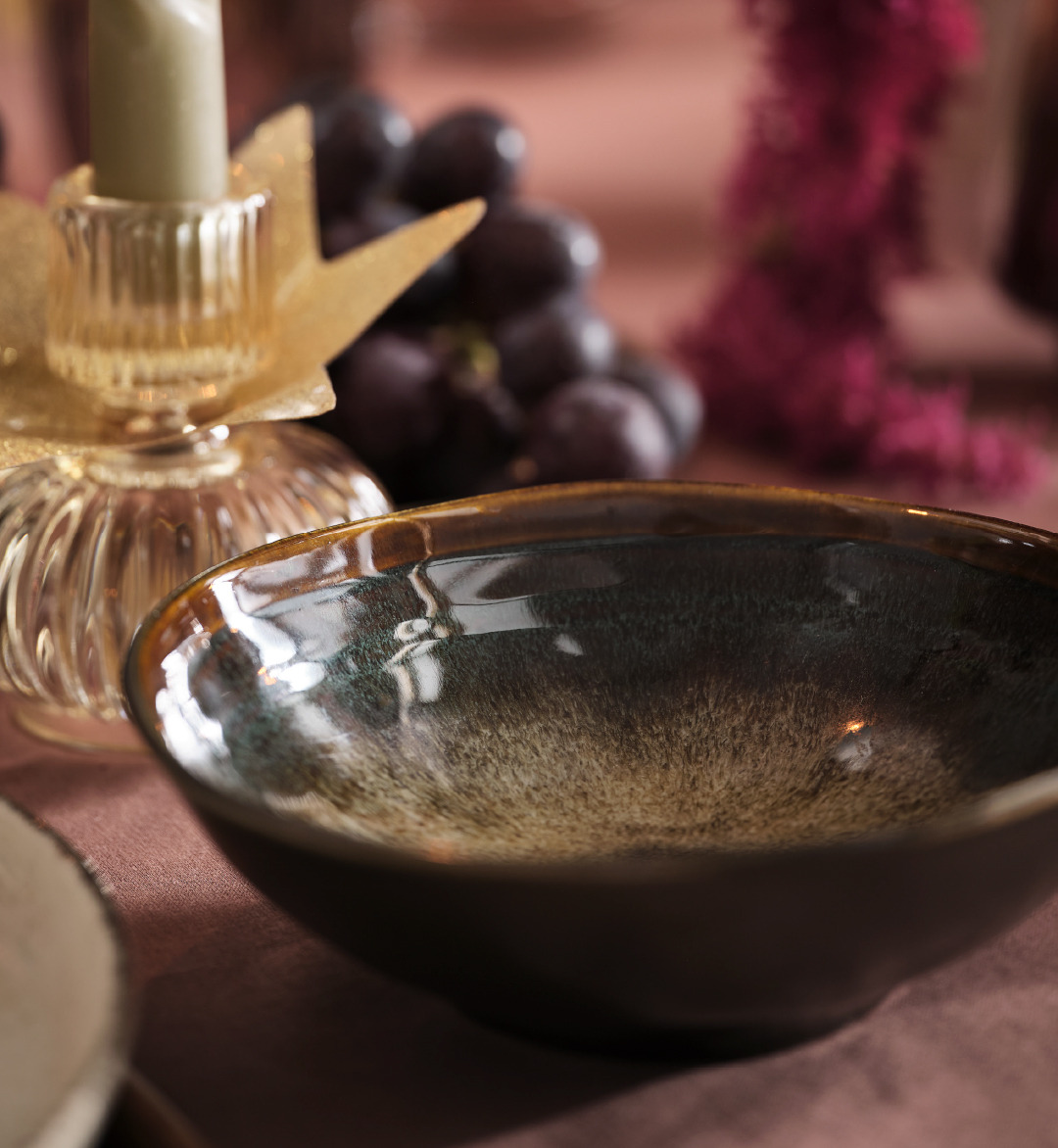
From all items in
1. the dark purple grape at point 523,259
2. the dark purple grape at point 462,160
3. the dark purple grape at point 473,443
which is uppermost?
the dark purple grape at point 462,160

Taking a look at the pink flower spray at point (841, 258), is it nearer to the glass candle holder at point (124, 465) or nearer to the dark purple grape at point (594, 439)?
the dark purple grape at point (594, 439)

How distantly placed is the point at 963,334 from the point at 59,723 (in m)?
0.47

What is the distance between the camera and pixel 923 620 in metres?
0.25

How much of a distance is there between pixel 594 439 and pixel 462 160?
0.13 m

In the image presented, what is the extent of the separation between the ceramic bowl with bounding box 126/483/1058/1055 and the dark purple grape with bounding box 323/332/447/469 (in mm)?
205

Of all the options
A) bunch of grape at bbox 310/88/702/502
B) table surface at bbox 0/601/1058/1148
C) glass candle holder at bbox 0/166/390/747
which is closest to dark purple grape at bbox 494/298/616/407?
bunch of grape at bbox 310/88/702/502

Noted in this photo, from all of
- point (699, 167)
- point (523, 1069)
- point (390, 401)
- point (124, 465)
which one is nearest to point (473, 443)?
point (390, 401)

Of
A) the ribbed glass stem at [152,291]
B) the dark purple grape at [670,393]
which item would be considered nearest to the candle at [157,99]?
the ribbed glass stem at [152,291]

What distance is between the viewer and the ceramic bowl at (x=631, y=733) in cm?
17

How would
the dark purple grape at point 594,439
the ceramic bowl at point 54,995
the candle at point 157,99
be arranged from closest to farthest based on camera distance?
the ceramic bowl at point 54,995, the candle at point 157,99, the dark purple grape at point 594,439

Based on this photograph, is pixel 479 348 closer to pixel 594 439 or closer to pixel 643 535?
pixel 594 439

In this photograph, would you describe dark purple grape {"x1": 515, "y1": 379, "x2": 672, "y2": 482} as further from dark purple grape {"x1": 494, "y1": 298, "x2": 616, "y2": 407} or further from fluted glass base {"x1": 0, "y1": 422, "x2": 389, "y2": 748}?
fluted glass base {"x1": 0, "y1": 422, "x2": 389, "y2": 748}

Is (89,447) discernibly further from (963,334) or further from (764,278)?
(963,334)

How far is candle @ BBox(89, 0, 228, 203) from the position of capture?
0.29 m
